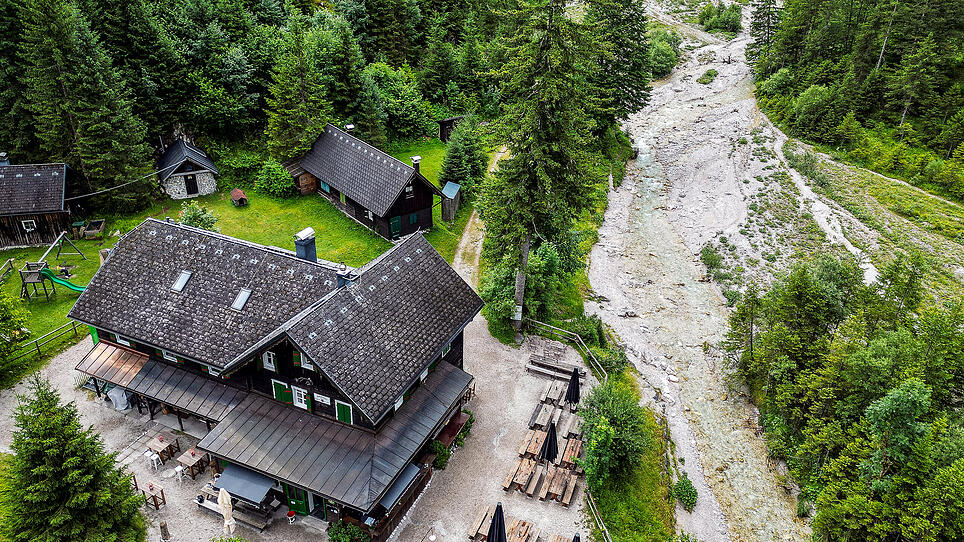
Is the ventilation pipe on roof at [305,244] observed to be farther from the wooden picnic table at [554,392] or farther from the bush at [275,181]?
the bush at [275,181]

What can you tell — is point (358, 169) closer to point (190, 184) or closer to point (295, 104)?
point (295, 104)

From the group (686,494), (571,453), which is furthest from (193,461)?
(686,494)

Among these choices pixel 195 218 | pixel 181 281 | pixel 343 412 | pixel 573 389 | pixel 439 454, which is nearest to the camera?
pixel 343 412

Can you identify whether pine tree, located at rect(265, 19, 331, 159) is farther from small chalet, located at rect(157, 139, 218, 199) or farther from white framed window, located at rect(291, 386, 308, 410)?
white framed window, located at rect(291, 386, 308, 410)

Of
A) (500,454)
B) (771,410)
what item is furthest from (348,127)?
(771,410)

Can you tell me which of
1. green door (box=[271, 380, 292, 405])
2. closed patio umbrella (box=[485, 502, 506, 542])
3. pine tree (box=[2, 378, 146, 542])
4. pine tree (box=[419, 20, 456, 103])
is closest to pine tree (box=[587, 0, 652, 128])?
pine tree (box=[419, 20, 456, 103])

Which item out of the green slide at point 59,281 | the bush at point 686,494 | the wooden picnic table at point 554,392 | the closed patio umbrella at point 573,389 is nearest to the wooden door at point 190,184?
the green slide at point 59,281
